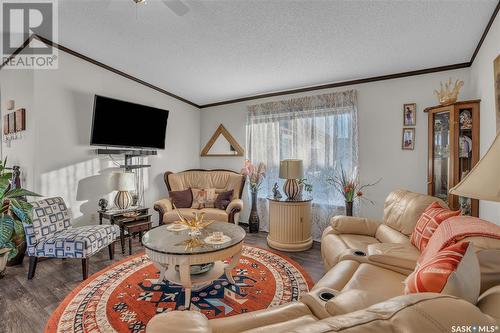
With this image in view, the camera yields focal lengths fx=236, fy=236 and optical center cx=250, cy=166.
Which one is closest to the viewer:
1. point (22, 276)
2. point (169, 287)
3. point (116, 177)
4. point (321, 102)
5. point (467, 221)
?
point (467, 221)

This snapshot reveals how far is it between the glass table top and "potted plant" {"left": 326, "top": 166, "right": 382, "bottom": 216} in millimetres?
1724

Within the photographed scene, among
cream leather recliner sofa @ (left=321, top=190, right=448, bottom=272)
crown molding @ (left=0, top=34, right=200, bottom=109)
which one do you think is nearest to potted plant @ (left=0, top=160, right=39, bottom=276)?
crown molding @ (left=0, top=34, right=200, bottom=109)

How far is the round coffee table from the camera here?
2051 mm

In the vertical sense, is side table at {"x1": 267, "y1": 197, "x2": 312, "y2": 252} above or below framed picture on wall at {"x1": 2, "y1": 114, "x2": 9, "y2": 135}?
below

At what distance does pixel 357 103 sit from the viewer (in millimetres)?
3639

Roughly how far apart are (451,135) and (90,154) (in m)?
4.78

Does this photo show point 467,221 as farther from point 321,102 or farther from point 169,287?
point 321,102

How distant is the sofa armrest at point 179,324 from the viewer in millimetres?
800

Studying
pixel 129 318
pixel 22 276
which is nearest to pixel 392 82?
pixel 129 318

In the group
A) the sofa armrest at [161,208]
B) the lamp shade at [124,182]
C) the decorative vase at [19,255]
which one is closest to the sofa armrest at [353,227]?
the sofa armrest at [161,208]

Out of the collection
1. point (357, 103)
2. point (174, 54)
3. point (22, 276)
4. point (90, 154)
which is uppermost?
point (174, 54)

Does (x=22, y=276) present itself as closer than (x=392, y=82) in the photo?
Yes

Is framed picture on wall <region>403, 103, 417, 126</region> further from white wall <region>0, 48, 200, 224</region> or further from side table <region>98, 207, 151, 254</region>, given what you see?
white wall <region>0, 48, 200, 224</region>

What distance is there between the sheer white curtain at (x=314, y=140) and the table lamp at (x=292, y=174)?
495 mm
